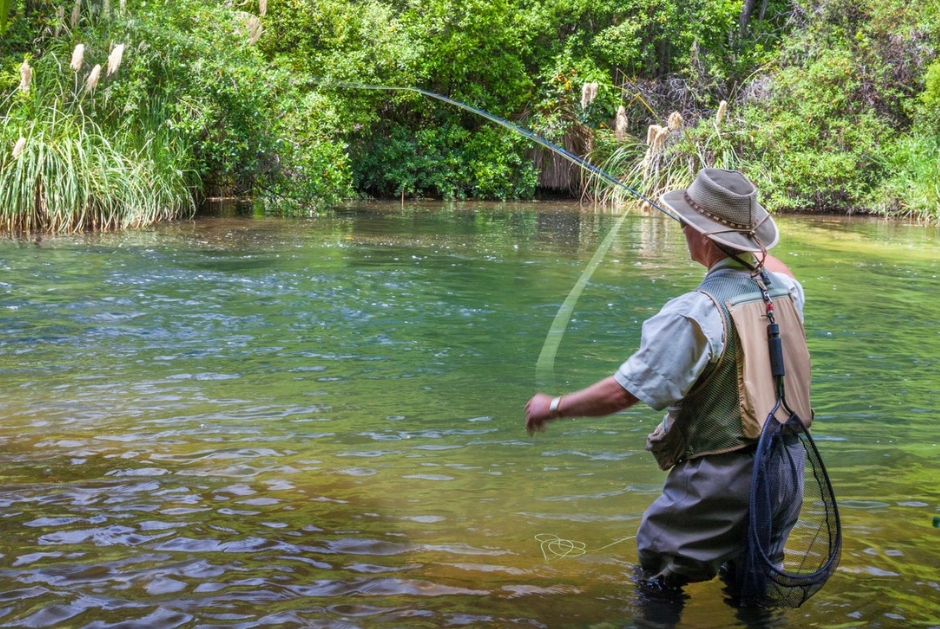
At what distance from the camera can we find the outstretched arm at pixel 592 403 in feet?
9.70

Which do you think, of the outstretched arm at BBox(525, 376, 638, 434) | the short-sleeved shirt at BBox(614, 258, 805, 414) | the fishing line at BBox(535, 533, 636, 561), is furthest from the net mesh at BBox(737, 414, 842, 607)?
the fishing line at BBox(535, 533, 636, 561)

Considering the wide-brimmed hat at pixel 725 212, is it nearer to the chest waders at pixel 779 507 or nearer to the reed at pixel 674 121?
the chest waders at pixel 779 507

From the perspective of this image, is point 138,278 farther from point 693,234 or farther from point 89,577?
point 693,234

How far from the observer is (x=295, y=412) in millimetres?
5816

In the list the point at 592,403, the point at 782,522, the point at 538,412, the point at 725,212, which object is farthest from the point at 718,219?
the point at 782,522

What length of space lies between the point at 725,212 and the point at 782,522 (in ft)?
3.17

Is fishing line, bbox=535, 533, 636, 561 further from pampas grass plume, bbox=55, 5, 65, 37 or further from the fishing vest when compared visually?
pampas grass plume, bbox=55, 5, 65, 37

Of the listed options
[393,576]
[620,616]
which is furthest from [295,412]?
[620,616]

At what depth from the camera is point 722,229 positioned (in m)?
3.07

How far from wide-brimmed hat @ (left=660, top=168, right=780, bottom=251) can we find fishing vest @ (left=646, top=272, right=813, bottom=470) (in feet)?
0.39

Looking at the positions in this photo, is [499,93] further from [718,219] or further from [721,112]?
[718,219]

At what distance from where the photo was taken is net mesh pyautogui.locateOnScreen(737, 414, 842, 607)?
9.54ft

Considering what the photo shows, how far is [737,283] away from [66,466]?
328 centimetres

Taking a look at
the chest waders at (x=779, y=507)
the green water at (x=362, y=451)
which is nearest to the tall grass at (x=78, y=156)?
the green water at (x=362, y=451)
